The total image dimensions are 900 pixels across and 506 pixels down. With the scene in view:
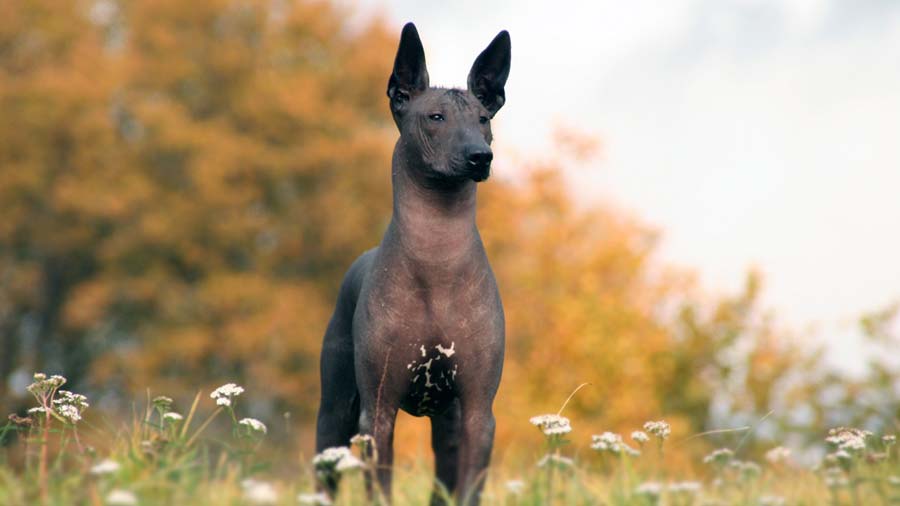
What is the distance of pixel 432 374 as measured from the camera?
6.00m

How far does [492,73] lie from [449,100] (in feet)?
1.56

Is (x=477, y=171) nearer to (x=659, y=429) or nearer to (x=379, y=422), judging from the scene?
(x=379, y=422)

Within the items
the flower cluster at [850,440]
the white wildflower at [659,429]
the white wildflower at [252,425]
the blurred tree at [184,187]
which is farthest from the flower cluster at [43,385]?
the blurred tree at [184,187]

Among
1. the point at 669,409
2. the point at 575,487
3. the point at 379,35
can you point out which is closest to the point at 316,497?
the point at 575,487

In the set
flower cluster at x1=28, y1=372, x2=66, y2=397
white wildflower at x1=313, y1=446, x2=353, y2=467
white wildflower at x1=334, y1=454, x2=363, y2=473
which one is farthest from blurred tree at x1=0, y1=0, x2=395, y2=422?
white wildflower at x1=334, y1=454, x2=363, y2=473

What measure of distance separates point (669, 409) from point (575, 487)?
21.4 metres

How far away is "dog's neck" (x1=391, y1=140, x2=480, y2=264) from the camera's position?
239 inches

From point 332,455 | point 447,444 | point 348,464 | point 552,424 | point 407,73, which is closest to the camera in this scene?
point 348,464

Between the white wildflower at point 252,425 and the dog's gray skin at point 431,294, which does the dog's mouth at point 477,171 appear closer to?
the dog's gray skin at point 431,294

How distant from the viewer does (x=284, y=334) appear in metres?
25.7

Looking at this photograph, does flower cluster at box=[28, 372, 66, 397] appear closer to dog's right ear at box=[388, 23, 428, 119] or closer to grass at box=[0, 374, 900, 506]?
grass at box=[0, 374, 900, 506]

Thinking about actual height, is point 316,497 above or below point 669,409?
below

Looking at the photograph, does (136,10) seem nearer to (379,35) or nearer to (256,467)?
(379,35)

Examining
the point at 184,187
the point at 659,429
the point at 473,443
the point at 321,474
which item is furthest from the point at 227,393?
the point at 184,187
